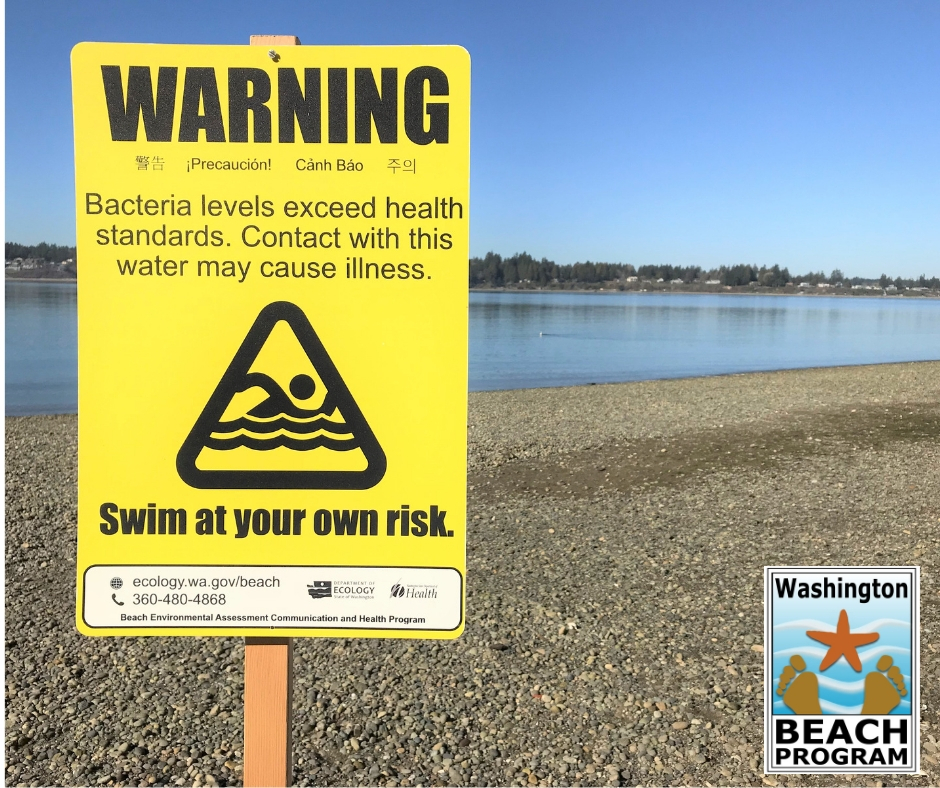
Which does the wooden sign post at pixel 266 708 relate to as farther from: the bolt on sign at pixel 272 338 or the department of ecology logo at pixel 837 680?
the department of ecology logo at pixel 837 680

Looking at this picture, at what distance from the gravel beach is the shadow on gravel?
0.08 meters

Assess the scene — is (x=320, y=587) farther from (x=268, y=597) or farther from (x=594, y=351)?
(x=594, y=351)

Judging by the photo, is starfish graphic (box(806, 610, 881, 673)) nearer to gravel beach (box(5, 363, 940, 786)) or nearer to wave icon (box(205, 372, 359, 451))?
gravel beach (box(5, 363, 940, 786))

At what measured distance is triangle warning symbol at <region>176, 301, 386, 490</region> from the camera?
1.57 meters

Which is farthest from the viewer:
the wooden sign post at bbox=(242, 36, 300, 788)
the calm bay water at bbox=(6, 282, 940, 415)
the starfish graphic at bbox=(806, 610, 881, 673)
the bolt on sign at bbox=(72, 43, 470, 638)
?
the calm bay water at bbox=(6, 282, 940, 415)

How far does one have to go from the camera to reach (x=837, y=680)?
11.9 feet

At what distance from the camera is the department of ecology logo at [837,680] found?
3.39m

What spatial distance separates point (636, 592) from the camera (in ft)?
17.7

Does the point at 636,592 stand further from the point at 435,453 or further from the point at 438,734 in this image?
the point at 435,453

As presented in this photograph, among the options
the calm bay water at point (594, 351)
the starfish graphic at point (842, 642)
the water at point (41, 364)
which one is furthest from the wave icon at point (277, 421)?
the calm bay water at point (594, 351)

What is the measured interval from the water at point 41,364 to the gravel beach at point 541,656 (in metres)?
5.90

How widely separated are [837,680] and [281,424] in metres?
3.14

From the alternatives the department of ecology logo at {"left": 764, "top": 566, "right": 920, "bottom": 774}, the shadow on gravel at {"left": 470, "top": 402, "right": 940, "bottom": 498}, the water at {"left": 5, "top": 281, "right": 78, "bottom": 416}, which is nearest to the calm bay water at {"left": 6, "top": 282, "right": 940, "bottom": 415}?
the water at {"left": 5, "top": 281, "right": 78, "bottom": 416}

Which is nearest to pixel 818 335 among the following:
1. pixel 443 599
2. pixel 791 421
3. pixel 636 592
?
pixel 791 421
